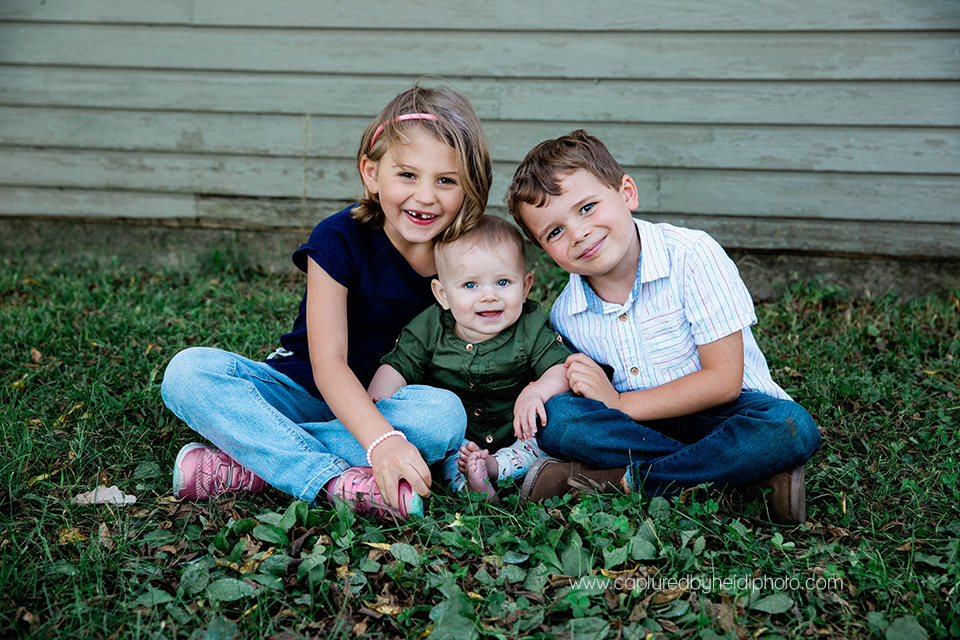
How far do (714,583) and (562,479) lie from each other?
0.55 meters

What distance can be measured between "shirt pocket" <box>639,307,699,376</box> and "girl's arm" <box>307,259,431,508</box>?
0.83 metres

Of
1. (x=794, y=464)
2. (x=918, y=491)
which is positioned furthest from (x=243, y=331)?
(x=918, y=491)

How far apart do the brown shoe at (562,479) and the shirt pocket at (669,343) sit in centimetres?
38

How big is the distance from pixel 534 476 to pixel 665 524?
0.39m

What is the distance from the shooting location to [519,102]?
13.9ft

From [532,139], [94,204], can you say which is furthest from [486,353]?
[94,204]

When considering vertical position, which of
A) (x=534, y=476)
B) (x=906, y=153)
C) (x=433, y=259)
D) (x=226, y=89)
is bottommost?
(x=534, y=476)

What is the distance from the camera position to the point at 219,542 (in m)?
1.79

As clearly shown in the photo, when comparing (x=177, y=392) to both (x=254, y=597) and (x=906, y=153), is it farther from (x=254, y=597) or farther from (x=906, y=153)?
(x=906, y=153)

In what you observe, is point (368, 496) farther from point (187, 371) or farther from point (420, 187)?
point (420, 187)

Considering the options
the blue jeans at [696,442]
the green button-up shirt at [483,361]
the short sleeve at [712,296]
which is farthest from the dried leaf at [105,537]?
the short sleeve at [712,296]

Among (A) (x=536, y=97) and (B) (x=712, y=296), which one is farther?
(A) (x=536, y=97)

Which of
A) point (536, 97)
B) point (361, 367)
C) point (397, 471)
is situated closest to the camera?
point (397, 471)

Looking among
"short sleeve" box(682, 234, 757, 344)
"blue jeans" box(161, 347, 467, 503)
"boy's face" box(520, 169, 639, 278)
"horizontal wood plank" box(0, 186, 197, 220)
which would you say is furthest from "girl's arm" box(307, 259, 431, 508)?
"horizontal wood plank" box(0, 186, 197, 220)
